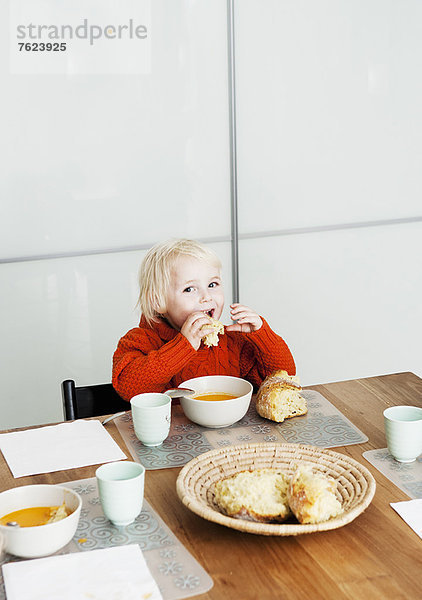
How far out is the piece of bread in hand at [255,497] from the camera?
1143 millimetres

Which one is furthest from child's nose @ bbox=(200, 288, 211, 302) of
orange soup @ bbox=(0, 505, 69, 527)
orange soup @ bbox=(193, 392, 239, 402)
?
orange soup @ bbox=(0, 505, 69, 527)

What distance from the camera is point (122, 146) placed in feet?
8.84

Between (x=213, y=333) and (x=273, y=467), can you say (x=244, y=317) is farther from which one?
(x=273, y=467)

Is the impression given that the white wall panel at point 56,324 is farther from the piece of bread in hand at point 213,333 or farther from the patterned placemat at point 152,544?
the patterned placemat at point 152,544

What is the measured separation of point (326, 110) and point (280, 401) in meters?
1.64

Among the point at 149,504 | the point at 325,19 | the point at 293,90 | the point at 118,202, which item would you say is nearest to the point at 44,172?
the point at 118,202

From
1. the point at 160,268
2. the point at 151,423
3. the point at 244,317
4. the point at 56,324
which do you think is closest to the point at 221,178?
the point at 56,324

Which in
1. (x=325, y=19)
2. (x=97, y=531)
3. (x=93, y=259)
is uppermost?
(x=325, y=19)

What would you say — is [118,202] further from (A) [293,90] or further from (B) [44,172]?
(A) [293,90]

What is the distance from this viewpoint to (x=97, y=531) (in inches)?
46.3

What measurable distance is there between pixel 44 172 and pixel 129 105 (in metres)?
0.37

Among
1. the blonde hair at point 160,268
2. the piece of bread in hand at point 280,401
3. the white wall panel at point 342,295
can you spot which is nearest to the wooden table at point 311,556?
the piece of bread in hand at point 280,401

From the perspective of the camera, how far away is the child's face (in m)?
1.88

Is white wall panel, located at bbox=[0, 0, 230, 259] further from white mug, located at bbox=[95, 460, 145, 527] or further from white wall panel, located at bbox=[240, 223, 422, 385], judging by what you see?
white mug, located at bbox=[95, 460, 145, 527]
